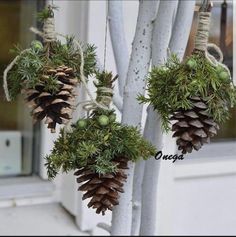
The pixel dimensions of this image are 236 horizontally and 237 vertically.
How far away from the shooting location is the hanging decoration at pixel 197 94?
592mm

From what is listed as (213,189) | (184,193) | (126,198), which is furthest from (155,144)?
(184,193)

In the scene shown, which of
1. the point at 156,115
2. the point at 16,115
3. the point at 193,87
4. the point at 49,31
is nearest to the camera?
the point at 193,87

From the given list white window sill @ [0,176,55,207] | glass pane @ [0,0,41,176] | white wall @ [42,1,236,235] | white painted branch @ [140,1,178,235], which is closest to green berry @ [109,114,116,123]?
white painted branch @ [140,1,178,235]

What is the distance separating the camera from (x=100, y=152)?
2.13 feet

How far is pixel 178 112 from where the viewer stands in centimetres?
60

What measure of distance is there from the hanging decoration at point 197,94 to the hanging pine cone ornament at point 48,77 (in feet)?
0.39

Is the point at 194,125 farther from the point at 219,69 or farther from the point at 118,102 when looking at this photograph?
the point at 118,102

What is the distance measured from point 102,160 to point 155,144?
0.59 ft

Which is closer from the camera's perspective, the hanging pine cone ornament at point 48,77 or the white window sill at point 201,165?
the hanging pine cone ornament at point 48,77

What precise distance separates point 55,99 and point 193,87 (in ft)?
0.56

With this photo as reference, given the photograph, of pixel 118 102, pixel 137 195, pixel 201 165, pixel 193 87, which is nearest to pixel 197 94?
pixel 193 87

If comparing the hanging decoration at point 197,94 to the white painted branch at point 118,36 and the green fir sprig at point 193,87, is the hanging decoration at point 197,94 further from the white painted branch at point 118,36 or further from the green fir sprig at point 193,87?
the white painted branch at point 118,36

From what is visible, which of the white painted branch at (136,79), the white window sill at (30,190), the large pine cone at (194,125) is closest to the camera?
the large pine cone at (194,125)

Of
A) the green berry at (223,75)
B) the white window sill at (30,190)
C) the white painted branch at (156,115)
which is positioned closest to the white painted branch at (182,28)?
the white painted branch at (156,115)
